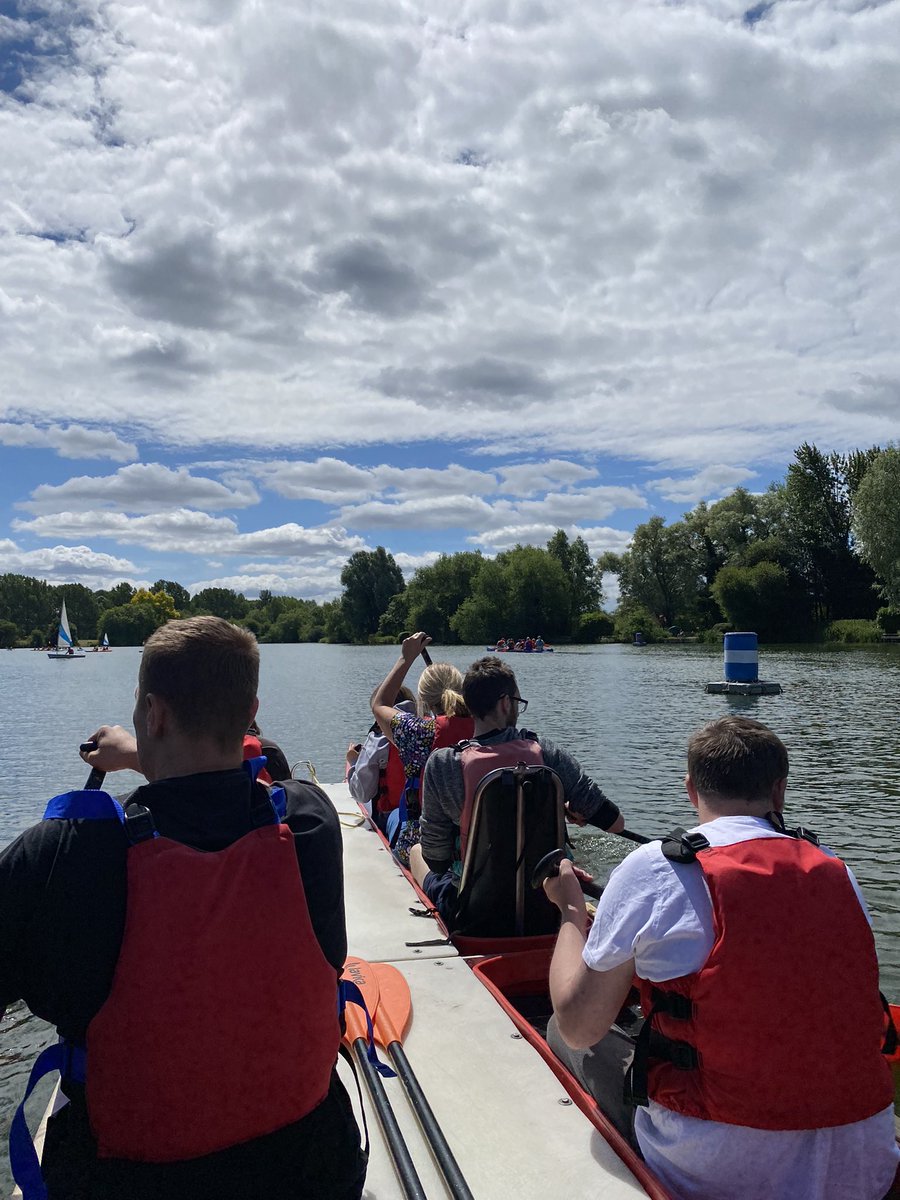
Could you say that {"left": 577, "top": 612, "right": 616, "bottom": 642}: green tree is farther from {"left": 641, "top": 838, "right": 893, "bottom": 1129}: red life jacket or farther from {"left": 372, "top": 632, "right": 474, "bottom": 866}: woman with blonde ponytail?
{"left": 641, "top": 838, "right": 893, "bottom": 1129}: red life jacket

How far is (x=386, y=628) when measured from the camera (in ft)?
339

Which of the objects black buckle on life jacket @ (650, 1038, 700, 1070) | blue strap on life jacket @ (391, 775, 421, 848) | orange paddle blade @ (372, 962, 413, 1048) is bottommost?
orange paddle blade @ (372, 962, 413, 1048)

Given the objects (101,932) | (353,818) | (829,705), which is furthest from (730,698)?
(101,932)

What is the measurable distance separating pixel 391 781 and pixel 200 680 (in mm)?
5083

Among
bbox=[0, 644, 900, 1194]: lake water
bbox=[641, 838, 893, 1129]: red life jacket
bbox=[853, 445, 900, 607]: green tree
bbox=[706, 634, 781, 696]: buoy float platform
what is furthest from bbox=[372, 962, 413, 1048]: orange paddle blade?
bbox=[853, 445, 900, 607]: green tree

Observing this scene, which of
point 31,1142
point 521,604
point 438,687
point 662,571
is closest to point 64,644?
point 521,604

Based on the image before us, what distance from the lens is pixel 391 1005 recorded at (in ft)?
12.0

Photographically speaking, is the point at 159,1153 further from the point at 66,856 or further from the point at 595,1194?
the point at 595,1194

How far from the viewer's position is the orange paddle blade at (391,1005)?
3.43 metres

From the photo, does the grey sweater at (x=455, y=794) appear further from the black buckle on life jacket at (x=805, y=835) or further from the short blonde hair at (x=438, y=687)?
the black buckle on life jacket at (x=805, y=835)

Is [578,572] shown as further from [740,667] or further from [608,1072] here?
[608,1072]

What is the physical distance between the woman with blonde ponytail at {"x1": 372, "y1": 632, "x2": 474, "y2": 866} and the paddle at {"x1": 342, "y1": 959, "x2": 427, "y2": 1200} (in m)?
1.79

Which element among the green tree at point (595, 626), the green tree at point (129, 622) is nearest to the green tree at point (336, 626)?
the green tree at point (129, 622)

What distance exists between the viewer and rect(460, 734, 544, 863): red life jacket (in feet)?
14.3
